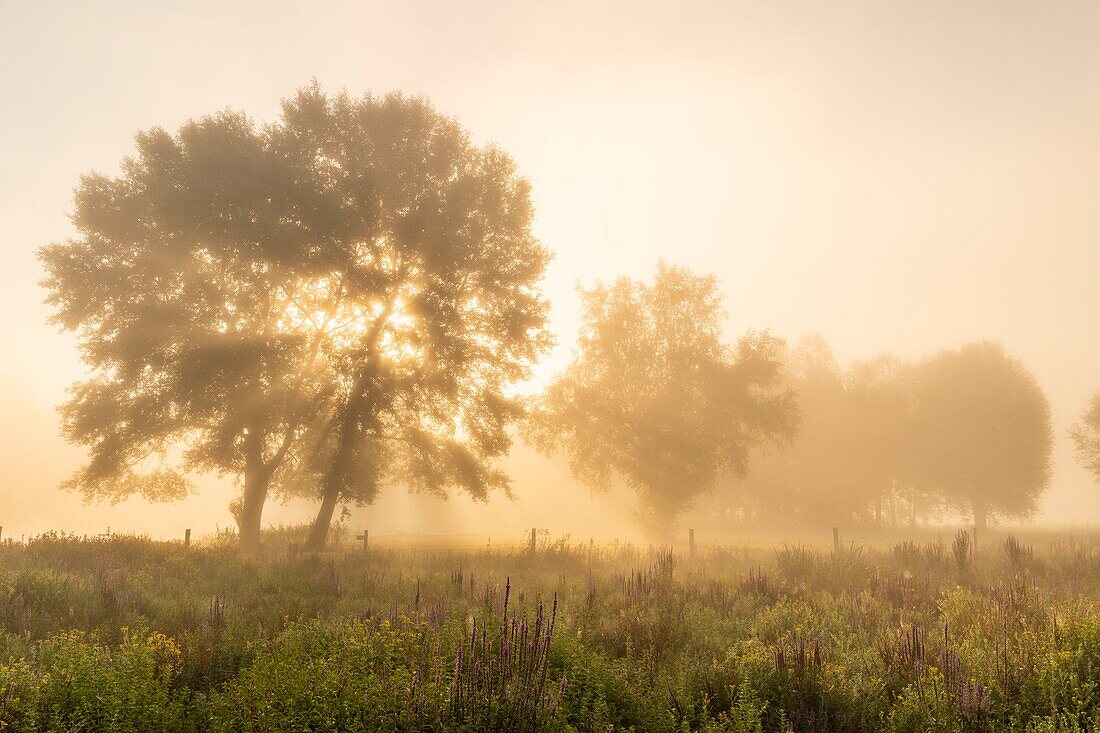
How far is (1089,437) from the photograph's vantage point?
45594 millimetres

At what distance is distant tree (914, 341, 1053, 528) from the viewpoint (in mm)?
45469

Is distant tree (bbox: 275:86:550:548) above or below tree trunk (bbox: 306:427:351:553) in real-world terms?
above

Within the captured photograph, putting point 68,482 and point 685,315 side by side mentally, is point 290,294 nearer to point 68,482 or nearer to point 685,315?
point 68,482

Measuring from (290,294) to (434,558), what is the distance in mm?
11510

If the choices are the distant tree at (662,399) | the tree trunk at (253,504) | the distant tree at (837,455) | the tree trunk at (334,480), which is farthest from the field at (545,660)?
the distant tree at (837,455)

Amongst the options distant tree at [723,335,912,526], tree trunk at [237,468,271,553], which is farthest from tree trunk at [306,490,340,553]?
distant tree at [723,335,912,526]

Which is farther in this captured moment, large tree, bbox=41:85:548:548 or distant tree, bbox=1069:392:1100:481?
distant tree, bbox=1069:392:1100:481

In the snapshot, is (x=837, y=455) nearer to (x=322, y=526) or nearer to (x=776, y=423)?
(x=776, y=423)

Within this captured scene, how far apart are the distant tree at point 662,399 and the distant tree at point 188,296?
43.5 feet

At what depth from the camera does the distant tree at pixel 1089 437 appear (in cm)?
4466

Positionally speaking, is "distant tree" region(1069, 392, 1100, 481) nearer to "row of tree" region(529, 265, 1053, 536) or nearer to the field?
"row of tree" region(529, 265, 1053, 536)

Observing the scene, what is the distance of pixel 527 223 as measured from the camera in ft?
78.2

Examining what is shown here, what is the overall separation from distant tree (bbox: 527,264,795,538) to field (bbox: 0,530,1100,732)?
1767 cm

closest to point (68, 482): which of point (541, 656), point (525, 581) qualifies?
point (525, 581)
